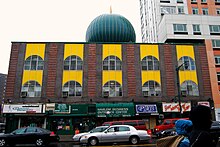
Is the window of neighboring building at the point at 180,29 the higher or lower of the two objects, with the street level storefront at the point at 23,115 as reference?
higher

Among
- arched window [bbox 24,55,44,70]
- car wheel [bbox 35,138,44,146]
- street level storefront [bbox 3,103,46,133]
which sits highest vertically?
arched window [bbox 24,55,44,70]

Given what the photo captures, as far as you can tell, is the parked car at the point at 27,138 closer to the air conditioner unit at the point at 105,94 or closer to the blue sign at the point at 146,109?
the air conditioner unit at the point at 105,94

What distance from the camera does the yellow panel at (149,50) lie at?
30500 millimetres

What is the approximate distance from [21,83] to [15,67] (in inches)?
96.2

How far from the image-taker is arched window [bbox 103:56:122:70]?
29.5m

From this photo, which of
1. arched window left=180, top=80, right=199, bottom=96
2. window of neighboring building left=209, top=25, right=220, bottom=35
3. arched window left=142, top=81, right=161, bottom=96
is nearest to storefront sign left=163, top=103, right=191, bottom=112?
arched window left=142, top=81, right=161, bottom=96

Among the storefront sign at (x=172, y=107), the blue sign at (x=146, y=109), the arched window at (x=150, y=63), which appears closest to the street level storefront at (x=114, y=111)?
the blue sign at (x=146, y=109)

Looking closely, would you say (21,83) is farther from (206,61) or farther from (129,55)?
(206,61)

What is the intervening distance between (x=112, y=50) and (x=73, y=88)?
25.7 ft

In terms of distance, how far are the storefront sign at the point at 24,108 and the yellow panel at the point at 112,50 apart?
10955 mm

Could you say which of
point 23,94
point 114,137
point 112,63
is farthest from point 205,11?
point 23,94

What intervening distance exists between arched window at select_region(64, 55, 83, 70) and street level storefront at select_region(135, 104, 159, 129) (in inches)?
384

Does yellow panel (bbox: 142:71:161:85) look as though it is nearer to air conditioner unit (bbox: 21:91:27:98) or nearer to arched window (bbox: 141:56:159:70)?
arched window (bbox: 141:56:159:70)

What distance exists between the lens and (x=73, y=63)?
96.5 feet
